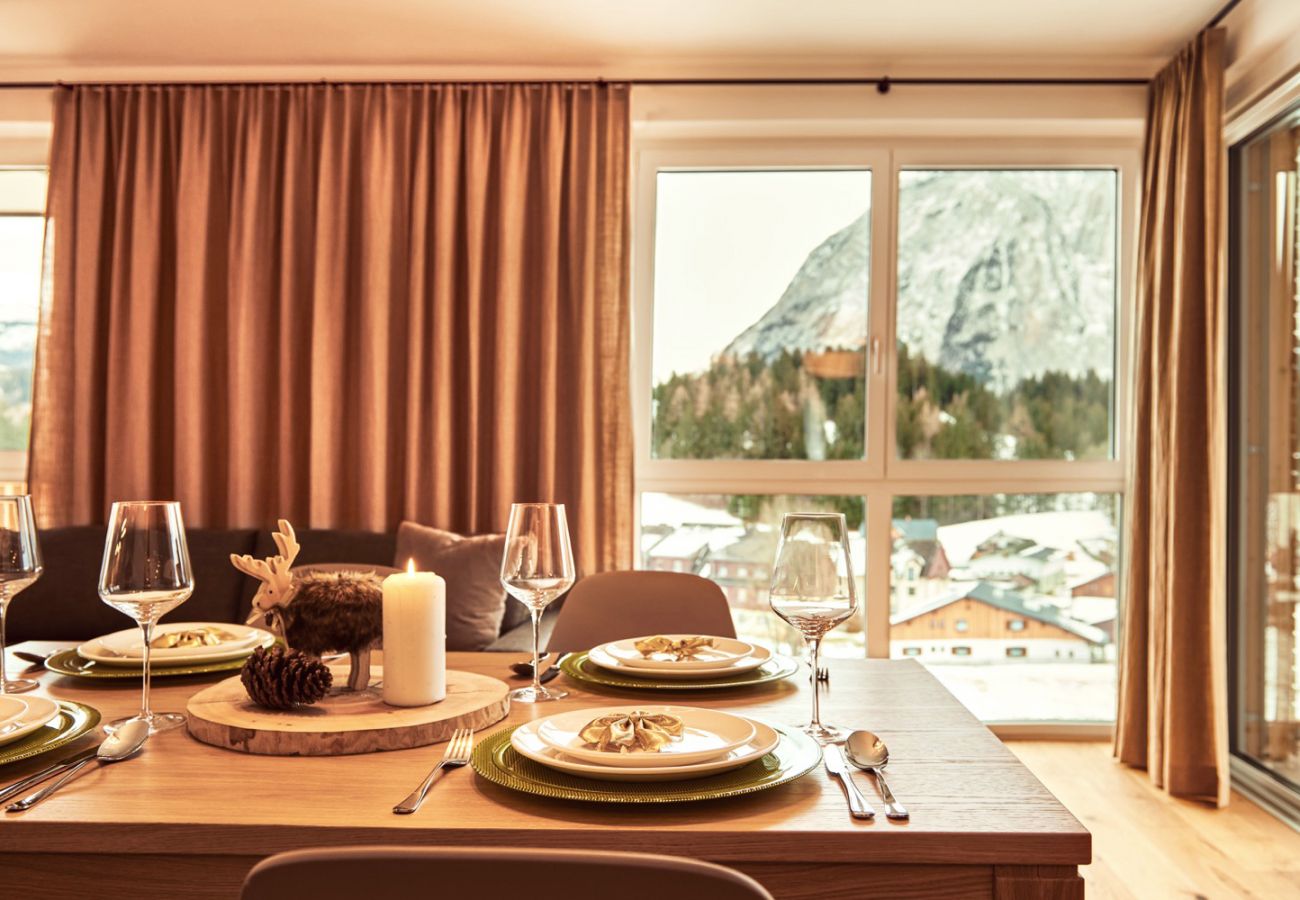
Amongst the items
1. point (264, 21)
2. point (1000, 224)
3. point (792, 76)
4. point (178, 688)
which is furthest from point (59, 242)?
point (1000, 224)

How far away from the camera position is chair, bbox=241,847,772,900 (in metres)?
0.63

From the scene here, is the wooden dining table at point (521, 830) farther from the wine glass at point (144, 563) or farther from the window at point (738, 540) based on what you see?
the window at point (738, 540)

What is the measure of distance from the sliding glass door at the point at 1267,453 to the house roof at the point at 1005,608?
61cm

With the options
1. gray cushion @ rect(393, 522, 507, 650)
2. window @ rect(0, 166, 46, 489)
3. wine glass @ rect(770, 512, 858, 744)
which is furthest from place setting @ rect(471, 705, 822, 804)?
window @ rect(0, 166, 46, 489)

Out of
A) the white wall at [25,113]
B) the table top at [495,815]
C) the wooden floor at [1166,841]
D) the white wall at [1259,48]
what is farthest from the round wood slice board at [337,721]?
the white wall at [25,113]

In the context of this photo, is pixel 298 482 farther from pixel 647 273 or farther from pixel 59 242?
Answer: pixel 647 273

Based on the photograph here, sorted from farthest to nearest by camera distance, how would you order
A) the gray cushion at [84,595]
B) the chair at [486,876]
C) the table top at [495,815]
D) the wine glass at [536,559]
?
the gray cushion at [84,595], the wine glass at [536,559], the table top at [495,815], the chair at [486,876]

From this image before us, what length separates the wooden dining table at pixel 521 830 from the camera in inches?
36.6

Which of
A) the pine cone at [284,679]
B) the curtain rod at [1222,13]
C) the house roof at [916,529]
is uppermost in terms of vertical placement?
the curtain rod at [1222,13]

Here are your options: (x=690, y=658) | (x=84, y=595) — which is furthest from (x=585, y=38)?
(x=690, y=658)

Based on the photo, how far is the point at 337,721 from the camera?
3.95 feet

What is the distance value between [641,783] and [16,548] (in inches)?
32.3

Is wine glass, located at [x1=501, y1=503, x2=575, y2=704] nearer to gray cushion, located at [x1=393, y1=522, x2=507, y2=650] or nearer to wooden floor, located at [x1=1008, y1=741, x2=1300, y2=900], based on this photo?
wooden floor, located at [x1=1008, y1=741, x2=1300, y2=900]

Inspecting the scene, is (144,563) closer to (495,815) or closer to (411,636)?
(411,636)
